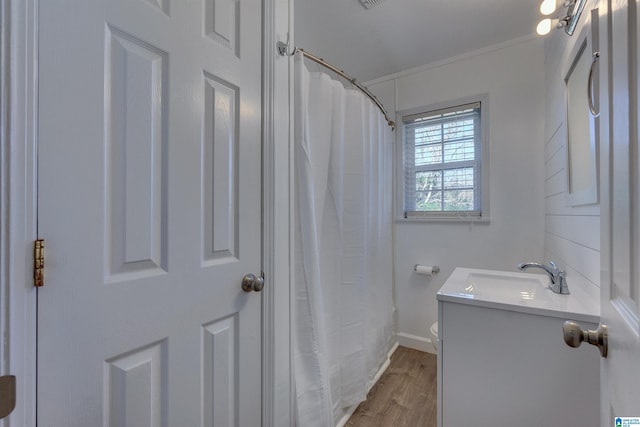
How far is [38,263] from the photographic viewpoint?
52cm

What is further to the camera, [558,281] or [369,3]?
[369,3]

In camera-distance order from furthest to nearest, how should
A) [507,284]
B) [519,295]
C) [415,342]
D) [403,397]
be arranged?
1. [415,342]
2. [403,397]
3. [507,284]
4. [519,295]

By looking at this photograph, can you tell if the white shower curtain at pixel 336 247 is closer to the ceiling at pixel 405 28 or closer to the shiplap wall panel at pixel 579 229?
the ceiling at pixel 405 28

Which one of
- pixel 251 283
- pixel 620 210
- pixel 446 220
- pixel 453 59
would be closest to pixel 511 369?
pixel 620 210

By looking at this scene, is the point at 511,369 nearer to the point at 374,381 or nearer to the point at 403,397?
the point at 403,397

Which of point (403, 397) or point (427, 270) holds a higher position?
point (427, 270)

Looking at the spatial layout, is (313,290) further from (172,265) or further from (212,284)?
(172,265)

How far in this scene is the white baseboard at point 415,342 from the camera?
2236 millimetres

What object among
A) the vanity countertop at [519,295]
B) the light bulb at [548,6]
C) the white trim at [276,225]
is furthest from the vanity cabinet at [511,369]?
the light bulb at [548,6]

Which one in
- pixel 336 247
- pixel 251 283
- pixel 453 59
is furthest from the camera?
pixel 453 59

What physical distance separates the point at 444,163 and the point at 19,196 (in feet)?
7.77

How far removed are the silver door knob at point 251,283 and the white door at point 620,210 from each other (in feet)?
2.96

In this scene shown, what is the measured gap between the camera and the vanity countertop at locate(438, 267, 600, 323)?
96 centimetres

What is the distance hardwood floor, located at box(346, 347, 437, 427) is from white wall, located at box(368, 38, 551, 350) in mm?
271
